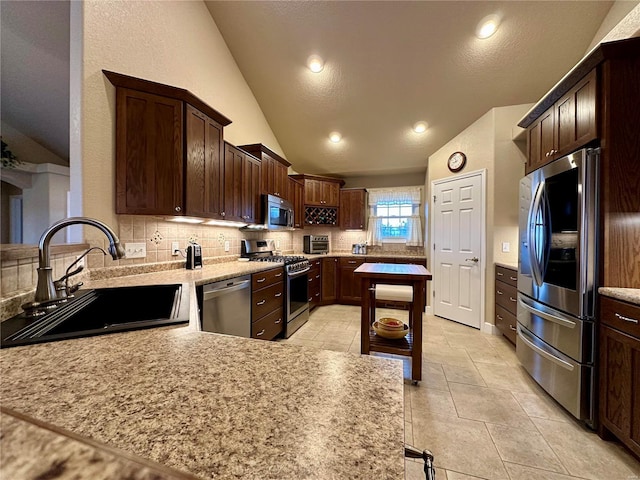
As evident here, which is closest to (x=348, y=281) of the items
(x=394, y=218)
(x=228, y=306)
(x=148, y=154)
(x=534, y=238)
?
(x=394, y=218)

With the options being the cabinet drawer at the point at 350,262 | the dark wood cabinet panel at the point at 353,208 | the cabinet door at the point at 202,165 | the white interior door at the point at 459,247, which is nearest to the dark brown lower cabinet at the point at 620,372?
the white interior door at the point at 459,247

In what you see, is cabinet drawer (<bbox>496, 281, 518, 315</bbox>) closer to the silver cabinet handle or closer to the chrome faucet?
the silver cabinet handle

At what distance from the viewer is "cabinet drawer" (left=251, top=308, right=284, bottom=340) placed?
2477 mm

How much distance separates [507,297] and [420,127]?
2619 millimetres

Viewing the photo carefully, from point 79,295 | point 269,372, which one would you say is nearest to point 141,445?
point 269,372

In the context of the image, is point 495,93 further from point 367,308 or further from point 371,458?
point 371,458

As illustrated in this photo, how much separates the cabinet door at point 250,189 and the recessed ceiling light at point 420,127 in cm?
244

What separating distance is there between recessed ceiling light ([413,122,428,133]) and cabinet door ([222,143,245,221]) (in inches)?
103

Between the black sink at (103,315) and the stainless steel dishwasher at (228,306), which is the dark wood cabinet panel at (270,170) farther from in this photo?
the black sink at (103,315)

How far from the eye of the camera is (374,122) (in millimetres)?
3953

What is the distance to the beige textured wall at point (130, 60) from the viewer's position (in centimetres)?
180

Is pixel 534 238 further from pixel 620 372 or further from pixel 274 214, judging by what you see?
pixel 274 214

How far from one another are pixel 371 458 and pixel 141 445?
338 mm

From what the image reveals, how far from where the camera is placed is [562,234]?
1.87 metres
